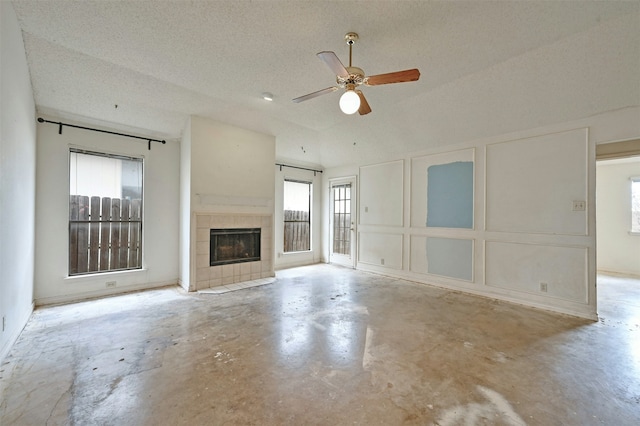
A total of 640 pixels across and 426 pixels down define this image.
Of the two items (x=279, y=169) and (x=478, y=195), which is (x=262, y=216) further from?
(x=478, y=195)

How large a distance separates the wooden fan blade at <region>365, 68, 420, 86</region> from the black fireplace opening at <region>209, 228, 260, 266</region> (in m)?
3.49

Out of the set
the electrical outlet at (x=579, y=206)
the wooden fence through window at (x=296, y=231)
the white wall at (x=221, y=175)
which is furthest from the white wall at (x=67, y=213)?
the electrical outlet at (x=579, y=206)

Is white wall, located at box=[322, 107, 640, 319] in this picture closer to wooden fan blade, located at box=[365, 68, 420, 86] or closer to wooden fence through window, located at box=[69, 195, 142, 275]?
wooden fan blade, located at box=[365, 68, 420, 86]

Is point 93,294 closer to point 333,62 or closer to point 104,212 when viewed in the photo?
point 104,212

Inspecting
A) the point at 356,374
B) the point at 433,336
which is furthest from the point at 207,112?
the point at 433,336

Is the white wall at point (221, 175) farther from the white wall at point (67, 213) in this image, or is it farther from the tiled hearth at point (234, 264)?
the white wall at point (67, 213)

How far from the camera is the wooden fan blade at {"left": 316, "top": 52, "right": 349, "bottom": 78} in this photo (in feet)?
6.93


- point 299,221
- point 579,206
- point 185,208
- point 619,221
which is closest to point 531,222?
point 579,206

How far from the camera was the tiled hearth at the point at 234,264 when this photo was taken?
4434 millimetres

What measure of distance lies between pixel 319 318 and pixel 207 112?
3621 millimetres

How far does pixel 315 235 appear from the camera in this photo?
7.06 meters

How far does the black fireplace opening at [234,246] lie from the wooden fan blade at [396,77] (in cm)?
349

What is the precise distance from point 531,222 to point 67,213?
6780 mm

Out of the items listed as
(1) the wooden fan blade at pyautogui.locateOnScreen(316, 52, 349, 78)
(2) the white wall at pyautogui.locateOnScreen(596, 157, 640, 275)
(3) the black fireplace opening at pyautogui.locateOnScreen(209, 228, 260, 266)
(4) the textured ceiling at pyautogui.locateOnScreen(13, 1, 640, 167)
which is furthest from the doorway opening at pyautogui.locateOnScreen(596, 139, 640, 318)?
Result: (3) the black fireplace opening at pyautogui.locateOnScreen(209, 228, 260, 266)
